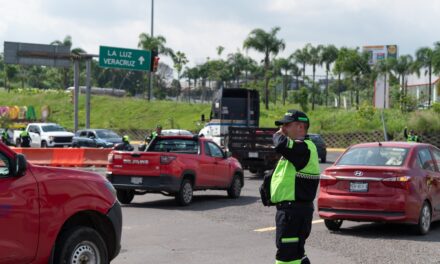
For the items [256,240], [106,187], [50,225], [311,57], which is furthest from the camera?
[311,57]

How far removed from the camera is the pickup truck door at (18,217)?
19.9 ft

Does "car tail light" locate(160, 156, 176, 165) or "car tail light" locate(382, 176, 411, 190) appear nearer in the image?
"car tail light" locate(382, 176, 411, 190)

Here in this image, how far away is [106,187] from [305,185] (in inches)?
88.1

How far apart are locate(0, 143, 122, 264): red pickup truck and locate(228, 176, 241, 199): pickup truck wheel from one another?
1038 cm

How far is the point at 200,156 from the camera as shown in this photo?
16375 mm

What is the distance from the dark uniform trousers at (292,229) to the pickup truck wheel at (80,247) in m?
2.00

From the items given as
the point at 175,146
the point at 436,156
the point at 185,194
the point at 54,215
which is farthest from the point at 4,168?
the point at 175,146

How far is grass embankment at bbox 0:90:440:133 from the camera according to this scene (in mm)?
55281

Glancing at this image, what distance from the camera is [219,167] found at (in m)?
17.2

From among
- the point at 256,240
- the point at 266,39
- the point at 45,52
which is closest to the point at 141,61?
the point at 45,52

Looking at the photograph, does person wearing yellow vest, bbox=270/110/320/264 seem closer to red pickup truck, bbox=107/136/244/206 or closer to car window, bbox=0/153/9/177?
car window, bbox=0/153/9/177

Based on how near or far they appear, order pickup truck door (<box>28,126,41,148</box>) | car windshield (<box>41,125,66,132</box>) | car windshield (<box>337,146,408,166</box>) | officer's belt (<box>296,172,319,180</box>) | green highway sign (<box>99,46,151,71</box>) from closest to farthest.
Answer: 1. officer's belt (<box>296,172,319,180</box>)
2. car windshield (<box>337,146,408,166</box>)
3. pickup truck door (<box>28,126,41,148</box>)
4. car windshield (<box>41,125,66,132</box>)
5. green highway sign (<box>99,46,151,71</box>)

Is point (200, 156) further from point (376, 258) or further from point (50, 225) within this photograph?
point (50, 225)

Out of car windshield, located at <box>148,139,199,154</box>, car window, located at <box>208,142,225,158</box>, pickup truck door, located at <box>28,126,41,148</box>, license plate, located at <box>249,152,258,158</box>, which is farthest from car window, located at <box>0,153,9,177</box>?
pickup truck door, located at <box>28,126,41,148</box>
